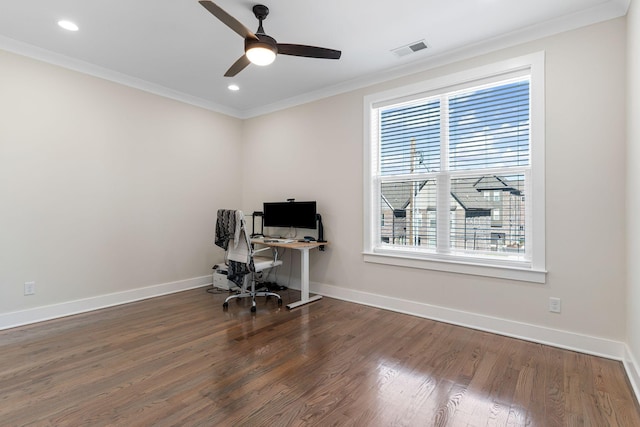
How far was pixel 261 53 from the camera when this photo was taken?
243 cm

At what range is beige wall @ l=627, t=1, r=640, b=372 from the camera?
2029mm

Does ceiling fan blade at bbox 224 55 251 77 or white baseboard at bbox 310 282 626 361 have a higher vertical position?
ceiling fan blade at bbox 224 55 251 77

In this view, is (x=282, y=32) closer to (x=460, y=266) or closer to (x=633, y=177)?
(x=460, y=266)

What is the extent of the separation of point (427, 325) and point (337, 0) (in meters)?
3.05

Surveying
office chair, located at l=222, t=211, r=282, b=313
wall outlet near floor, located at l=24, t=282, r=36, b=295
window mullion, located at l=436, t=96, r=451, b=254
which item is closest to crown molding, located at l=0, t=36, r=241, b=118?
office chair, located at l=222, t=211, r=282, b=313

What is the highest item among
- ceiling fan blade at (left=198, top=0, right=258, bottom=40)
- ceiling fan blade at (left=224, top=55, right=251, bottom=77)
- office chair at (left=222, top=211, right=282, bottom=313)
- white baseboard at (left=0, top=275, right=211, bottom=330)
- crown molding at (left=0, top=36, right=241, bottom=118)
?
crown molding at (left=0, top=36, right=241, bottom=118)

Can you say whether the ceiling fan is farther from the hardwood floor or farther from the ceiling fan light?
the hardwood floor

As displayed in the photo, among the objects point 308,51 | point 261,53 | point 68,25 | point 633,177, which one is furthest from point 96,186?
point 633,177

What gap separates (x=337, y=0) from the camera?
2408mm

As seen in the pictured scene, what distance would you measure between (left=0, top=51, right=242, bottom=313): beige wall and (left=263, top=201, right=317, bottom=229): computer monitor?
3.18 feet

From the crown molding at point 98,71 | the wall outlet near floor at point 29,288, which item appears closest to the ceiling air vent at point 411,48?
the crown molding at point 98,71

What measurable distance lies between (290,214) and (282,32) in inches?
90.1

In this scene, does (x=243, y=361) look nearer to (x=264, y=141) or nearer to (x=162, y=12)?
(x=162, y=12)

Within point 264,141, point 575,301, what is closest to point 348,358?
point 575,301
